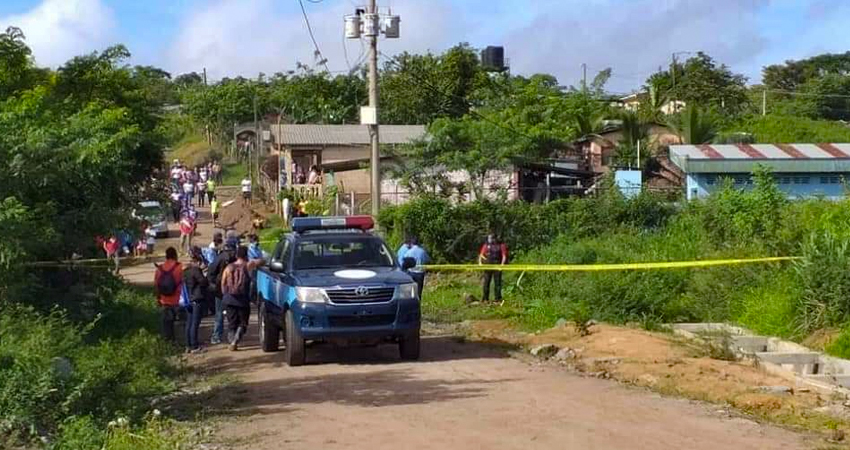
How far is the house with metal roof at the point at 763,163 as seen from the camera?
1436 inches

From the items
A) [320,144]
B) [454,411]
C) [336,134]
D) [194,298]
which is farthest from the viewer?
[336,134]

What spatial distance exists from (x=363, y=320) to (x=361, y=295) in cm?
35

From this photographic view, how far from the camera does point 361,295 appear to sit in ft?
52.0

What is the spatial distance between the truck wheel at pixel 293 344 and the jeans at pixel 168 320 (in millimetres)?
2710

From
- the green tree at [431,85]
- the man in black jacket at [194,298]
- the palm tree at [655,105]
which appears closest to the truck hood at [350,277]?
the man in black jacket at [194,298]

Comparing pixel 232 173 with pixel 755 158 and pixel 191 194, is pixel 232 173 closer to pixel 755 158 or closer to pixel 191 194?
pixel 191 194

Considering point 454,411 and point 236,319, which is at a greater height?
point 236,319

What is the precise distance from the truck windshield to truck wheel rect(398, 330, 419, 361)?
1339mm

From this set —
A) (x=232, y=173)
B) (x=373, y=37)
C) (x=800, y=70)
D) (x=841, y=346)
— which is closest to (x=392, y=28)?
(x=373, y=37)

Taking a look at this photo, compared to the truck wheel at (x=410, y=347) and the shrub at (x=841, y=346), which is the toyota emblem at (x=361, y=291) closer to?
the truck wheel at (x=410, y=347)

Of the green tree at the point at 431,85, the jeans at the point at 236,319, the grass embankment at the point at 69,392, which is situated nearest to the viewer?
the grass embankment at the point at 69,392

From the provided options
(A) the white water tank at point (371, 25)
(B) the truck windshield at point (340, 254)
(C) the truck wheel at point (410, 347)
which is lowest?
(C) the truck wheel at point (410, 347)

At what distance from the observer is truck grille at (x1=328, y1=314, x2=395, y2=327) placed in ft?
51.9

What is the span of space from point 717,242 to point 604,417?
14.3m
